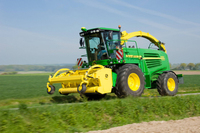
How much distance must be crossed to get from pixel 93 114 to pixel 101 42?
452cm

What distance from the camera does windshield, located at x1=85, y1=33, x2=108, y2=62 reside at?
10352mm

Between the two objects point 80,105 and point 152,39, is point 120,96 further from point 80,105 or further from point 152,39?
point 152,39

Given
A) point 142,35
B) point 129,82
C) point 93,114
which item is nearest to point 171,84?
point 142,35

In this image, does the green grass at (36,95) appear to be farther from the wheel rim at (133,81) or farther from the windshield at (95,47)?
the windshield at (95,47)

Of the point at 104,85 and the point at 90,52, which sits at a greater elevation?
the point at 90,52

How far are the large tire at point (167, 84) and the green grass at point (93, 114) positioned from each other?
234 cm

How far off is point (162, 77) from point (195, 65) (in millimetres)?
94105

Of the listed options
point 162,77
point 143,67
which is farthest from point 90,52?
point 162,77

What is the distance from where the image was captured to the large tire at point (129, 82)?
9234 millimetres

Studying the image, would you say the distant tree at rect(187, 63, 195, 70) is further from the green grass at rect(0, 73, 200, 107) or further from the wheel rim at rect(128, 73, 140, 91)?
the wheel rim at rect(128, 73, 140, 91)

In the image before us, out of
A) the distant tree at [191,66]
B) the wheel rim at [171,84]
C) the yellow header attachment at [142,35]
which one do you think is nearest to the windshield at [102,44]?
the yellow header attachment at [142,35]

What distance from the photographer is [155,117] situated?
24.9ft

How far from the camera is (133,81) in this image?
10.1 meters

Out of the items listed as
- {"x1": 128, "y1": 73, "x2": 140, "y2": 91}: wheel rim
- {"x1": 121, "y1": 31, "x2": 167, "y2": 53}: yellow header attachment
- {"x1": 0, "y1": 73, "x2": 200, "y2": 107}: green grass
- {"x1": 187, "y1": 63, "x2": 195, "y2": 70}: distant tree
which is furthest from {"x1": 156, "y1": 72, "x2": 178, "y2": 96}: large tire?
{"x1": 187, "y1": 63, "x2": 195, "y2": 70}: distant tree
